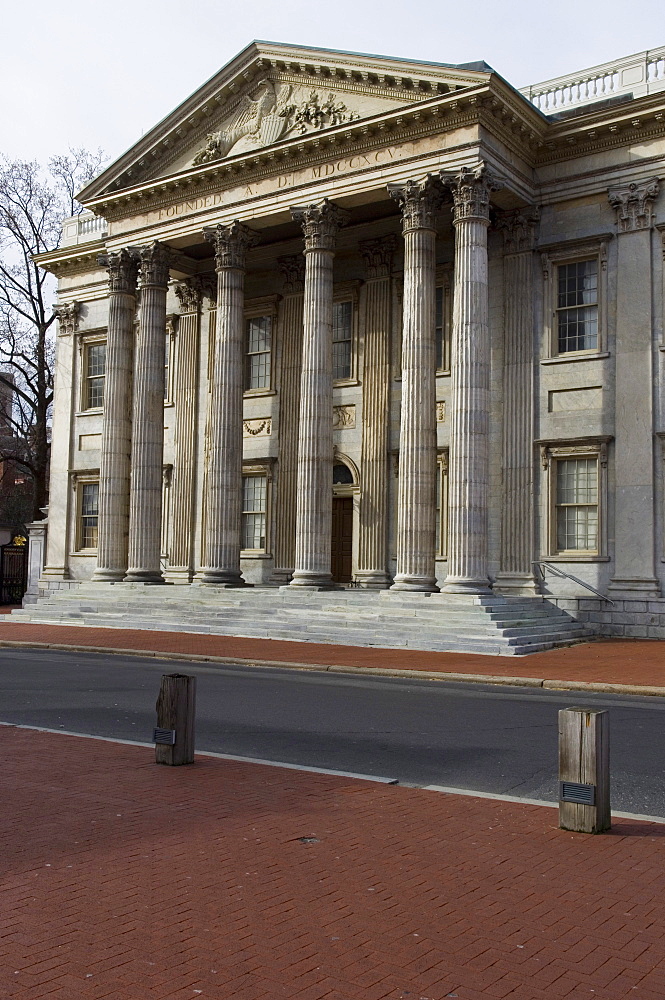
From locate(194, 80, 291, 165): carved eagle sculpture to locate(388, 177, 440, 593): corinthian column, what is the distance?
19.6ft

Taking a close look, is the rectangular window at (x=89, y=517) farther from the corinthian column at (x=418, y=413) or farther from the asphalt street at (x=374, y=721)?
the asphalt street at (x=374, y=721)

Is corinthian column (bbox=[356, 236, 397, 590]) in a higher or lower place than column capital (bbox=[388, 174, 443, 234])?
lower

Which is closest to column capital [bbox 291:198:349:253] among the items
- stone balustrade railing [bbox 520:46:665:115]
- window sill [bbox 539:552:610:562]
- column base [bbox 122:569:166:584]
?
stone balustrade railing [bbox 520:46:665:115]

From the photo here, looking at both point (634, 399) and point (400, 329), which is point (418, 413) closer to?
point (634, 399)

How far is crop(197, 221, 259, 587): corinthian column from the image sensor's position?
1193 inches

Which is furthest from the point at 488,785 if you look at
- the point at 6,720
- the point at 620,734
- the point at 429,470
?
the point at 429,470

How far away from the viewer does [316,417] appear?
2814cm

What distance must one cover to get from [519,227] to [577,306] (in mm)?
2916

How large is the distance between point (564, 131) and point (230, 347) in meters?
11.4

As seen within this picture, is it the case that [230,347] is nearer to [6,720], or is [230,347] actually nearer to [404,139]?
[404,139]

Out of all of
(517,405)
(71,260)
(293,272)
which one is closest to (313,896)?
(517,405)

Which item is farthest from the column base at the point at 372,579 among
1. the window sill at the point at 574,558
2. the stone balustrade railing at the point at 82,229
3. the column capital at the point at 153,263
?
the stone balustrade railing at the point at 82,229

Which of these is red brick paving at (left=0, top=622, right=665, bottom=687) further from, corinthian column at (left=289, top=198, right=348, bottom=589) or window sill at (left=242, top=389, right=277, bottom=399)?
window sill at (left=242, top=389, right=277, bottom=399)

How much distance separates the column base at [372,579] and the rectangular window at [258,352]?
7.99 m
